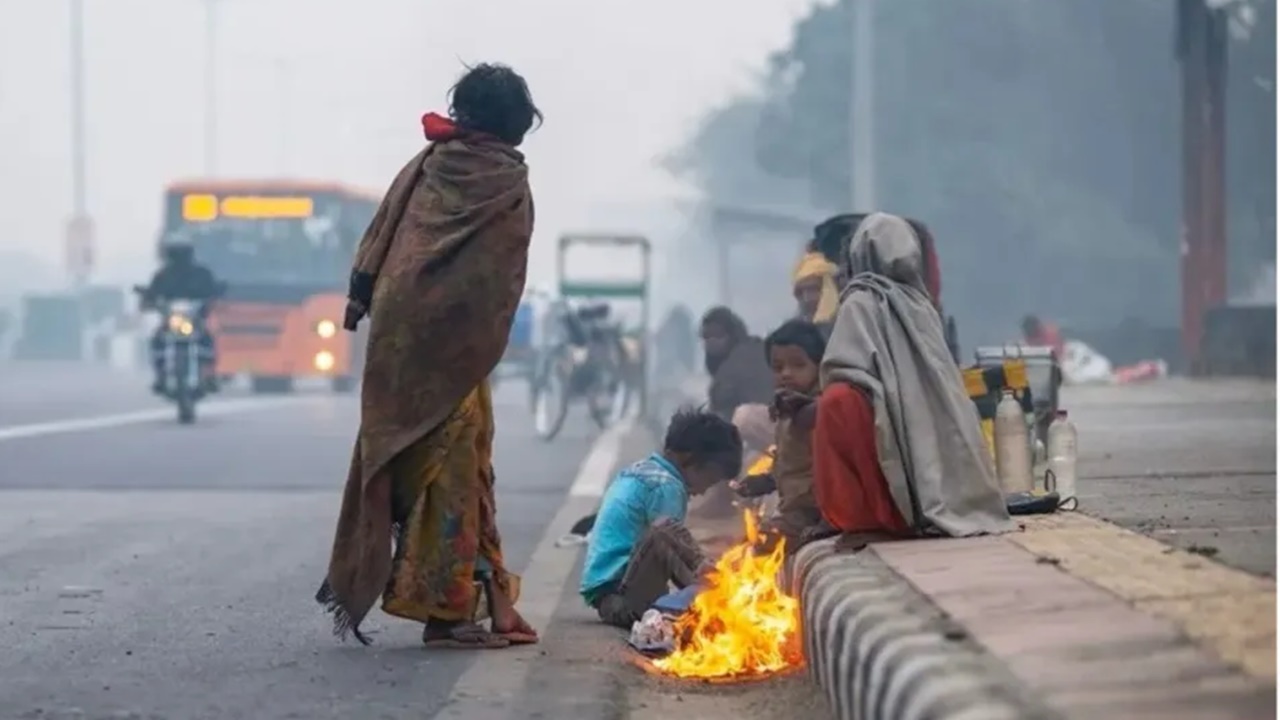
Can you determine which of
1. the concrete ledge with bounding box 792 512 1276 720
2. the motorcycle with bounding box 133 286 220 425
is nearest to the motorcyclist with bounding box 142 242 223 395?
the motorcycle with bounding box 133 286 220 425

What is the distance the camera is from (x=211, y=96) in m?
88.1

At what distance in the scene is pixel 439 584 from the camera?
316 inches

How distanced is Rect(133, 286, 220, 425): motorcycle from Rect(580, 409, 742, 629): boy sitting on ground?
51.0 ft

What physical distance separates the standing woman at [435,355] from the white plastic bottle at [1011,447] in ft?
7.08

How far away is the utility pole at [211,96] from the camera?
85125mm

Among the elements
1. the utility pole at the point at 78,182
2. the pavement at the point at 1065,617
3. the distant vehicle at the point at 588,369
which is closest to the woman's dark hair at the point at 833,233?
the pavement at the point at 1065,617

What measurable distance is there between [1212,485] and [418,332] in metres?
4.18

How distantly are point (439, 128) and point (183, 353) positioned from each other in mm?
16984

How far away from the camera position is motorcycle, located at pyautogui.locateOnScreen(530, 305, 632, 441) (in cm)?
2327

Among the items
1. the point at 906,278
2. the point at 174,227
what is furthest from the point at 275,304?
the point at 906,278

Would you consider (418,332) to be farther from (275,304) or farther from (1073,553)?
(275,304)

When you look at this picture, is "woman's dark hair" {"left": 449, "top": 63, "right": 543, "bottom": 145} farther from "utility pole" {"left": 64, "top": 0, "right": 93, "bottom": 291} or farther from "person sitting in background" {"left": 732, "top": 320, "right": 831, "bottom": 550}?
"utility pole" {"left": 64, "top": 0, "right": 93, "bottom": 291}

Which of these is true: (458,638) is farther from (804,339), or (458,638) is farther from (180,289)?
(180,289)

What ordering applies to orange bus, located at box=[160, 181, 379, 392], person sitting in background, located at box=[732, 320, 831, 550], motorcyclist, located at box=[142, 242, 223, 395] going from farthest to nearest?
orange bus, located at box=[160, 181, 379, 392], motorcyclist, located at box=[142, 242, 223, 395], person sitting in background, located at box=[732, 320, 831, 550]
